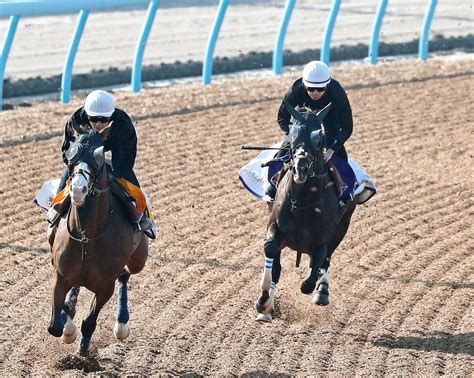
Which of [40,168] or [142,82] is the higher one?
[40,168]

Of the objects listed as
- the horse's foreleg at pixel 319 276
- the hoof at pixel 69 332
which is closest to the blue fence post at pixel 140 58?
the horse's foreleg at pixel 319 276

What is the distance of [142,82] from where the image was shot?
19.5 metres

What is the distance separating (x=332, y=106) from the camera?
10227 mm

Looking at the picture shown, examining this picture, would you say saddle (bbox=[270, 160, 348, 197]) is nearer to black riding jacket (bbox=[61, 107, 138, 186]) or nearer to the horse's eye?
black riding jacket (bbox=[61, 107, 138, 186])

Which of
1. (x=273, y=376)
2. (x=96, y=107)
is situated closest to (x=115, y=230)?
(x=96, y=107)

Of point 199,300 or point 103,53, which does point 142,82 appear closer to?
point 103,53

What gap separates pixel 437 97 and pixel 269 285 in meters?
9.75

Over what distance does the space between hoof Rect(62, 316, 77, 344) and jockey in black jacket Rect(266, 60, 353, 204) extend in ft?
7.48

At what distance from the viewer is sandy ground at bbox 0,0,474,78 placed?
22.0 metres

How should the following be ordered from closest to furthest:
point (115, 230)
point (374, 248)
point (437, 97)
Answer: point (115, 230)
point (374, 248)
point (437, 97)

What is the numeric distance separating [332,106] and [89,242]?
2874 millimetres

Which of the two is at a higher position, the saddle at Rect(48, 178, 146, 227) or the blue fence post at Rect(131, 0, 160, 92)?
the saddle at Rect(48, 178, 146, 227)

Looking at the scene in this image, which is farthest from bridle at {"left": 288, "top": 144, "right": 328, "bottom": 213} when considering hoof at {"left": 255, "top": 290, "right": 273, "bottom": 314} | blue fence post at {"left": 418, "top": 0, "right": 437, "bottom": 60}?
blue fence post at {"left": 418, "top": 0, "right": 437, "bottom": 60}

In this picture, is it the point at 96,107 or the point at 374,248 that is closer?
the point at 96,107
